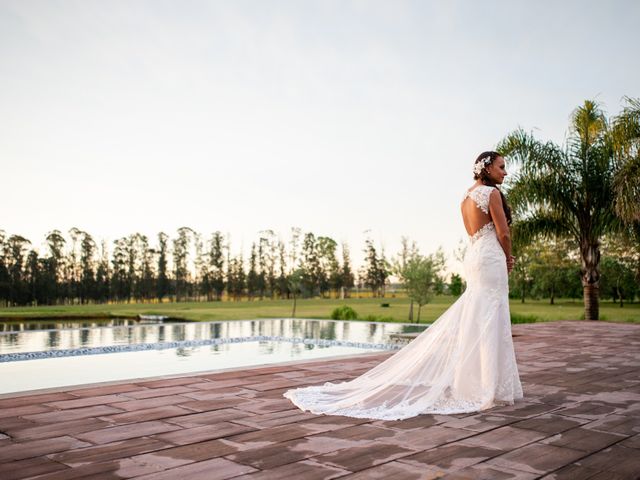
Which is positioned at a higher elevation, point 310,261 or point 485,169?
point 310,261

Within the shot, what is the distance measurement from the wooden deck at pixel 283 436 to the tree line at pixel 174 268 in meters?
33.8

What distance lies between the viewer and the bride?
3.94 metres

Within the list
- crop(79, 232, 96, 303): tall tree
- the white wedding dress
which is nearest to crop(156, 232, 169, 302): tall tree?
crop(79, 232, 96, 303): tall tree

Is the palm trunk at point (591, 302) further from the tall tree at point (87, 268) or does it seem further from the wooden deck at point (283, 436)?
the tall tree at point (87, 268)

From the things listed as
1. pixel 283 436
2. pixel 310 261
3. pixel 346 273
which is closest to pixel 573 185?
pixel 283 436

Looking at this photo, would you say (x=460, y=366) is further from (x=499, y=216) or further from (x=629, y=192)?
(x=629, y=192)

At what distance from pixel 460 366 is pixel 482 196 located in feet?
4.57

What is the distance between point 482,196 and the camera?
4406 millimetres

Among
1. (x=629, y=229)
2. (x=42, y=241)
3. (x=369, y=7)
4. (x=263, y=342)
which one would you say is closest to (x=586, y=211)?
(x=629, y=229)

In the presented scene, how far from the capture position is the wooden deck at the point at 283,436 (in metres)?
2.45

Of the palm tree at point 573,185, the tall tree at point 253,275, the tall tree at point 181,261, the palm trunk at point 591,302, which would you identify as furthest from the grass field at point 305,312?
the tall tree at point 253,275

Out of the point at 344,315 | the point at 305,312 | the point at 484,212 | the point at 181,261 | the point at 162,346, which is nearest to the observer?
the point at 484,212

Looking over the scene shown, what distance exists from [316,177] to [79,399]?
22.3m

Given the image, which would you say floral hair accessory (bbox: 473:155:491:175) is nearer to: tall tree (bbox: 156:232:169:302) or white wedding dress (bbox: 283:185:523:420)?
white wedding dress (bbox: 283:185:523:420)
